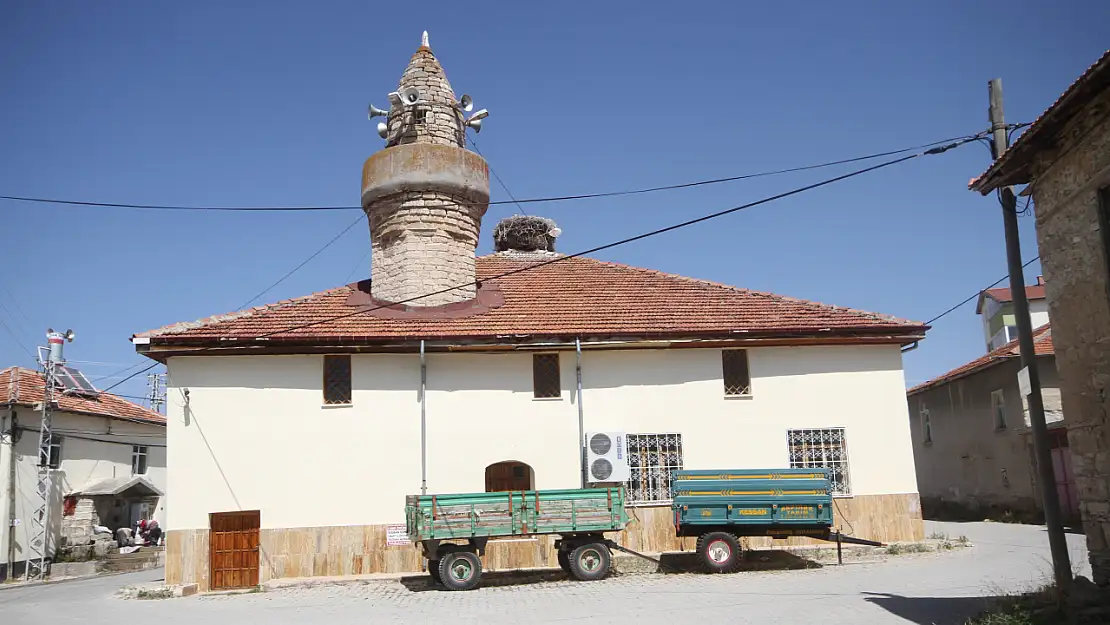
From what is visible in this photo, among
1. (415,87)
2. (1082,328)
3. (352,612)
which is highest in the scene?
(415,87)

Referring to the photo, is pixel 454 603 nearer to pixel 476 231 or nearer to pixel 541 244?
pixel 476 231

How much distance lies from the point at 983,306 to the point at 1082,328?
38.8 meters

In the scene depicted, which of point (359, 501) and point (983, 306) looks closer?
point (359, 501)

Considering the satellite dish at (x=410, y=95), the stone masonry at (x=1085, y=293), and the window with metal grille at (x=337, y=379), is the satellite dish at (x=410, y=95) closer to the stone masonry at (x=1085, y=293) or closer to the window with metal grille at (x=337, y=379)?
the window with metal grille at (x=337, y=379)

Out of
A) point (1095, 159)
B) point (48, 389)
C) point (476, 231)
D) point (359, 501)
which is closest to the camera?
point (1095, 159)

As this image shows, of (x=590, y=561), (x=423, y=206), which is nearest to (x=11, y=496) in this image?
(x=423, y=206)

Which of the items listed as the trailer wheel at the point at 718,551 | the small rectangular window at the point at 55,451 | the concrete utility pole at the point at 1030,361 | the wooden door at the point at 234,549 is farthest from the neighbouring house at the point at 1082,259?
the small rectangular window at the point at 55,451

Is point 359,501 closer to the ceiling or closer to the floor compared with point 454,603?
closer to the ceiling

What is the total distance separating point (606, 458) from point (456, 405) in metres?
3.40

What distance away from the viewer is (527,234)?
26.5 meters

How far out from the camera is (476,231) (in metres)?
21.5

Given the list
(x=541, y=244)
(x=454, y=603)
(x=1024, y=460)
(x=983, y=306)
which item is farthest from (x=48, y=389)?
(x=983, y=306)

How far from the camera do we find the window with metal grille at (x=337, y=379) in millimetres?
18516

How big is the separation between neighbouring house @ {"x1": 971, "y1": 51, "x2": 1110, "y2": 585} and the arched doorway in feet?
37.2
